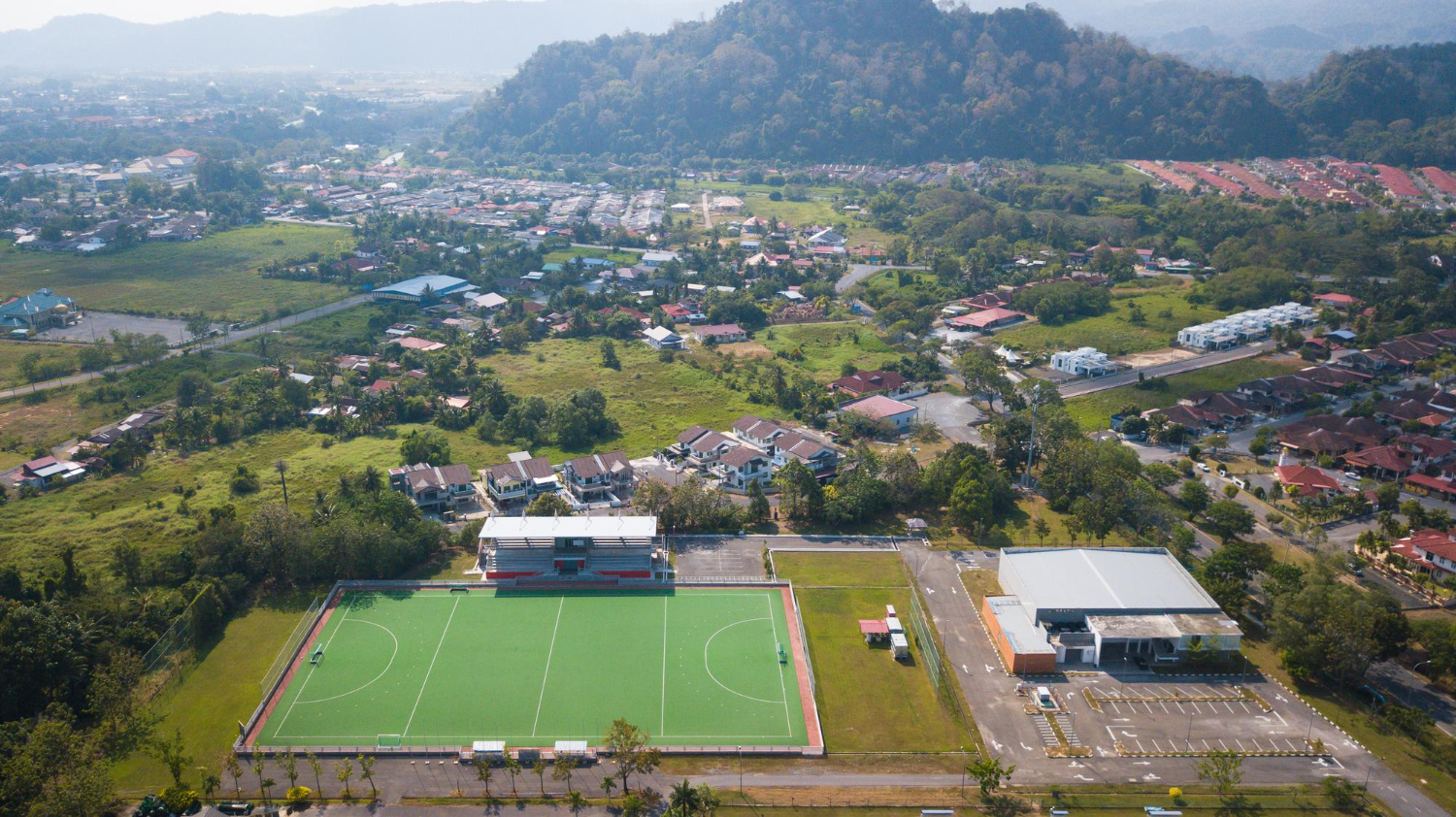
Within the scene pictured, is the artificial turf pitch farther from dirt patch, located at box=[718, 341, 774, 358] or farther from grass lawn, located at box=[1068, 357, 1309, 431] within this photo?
dirt patch, located at box=[718, 341, 774, 358]

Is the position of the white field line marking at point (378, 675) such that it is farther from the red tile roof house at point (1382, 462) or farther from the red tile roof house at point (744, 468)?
the red tile roof house at point (1382, 462)

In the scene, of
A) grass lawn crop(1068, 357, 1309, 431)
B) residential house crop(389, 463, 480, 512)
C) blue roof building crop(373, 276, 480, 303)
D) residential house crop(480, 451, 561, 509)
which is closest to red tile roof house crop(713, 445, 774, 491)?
residential house crop(480, 451, 561, 509)

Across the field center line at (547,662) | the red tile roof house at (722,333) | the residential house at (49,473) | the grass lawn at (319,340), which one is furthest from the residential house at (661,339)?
the residential house at (49,473)

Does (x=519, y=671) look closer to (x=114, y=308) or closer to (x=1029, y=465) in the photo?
(x=1029, y=465)

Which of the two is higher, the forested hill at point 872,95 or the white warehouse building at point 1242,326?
the forested hill at point 872,95

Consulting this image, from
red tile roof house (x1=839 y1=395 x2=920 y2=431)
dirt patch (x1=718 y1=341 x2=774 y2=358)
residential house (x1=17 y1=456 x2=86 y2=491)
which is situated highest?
red tile roof house (x1=839 y1=395 x2=920 y2=431)
